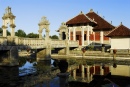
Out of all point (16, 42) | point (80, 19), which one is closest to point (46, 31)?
point (16, 42)

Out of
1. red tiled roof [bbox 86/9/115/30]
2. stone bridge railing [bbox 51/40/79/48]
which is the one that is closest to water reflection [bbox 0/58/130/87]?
stone bridge railing [bbox 51/40/79/48]

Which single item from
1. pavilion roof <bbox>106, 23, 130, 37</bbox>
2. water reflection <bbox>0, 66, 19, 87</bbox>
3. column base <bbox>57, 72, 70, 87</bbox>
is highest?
pavilion roof <bbox>106, 23, 130, 37</bbox>

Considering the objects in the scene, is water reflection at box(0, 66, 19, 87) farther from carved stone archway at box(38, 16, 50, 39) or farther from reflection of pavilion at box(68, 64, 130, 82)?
carved stone archway at box(38, 16, 50, 39)

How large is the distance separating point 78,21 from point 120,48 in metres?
13.3

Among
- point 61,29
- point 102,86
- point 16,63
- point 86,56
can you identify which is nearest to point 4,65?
point 16,63

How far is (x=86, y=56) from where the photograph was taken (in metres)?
40.9

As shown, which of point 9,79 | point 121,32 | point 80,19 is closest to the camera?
point 9,79

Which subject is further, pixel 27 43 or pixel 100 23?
pixel 100 23

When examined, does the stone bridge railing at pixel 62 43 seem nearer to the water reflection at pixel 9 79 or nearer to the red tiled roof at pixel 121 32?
the red tiled roof at pixel 121 32

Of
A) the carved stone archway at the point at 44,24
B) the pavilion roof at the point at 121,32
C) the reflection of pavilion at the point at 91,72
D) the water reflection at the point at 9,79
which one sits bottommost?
the reflection of pavilion at the point at 91,72

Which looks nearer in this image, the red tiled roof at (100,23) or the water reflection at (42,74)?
the water reflection at (42,74)

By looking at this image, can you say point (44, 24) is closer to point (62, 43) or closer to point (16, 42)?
point (62, 43)

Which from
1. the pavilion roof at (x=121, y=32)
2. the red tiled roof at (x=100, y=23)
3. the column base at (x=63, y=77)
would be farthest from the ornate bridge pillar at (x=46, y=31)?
the column base at (x=63, y=77)

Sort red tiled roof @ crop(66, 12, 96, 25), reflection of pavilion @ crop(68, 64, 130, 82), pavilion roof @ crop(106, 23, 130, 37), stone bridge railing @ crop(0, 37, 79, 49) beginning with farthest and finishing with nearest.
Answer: red tiled roof @ crop(66, 12, 96, 25) < pavilion roof @ crop(106, 23, 130, 37) < stone bridge railing @ crop(0, 37, 79, 49) < reflection of pavilion @ crop(68, 64, 130, 82)
